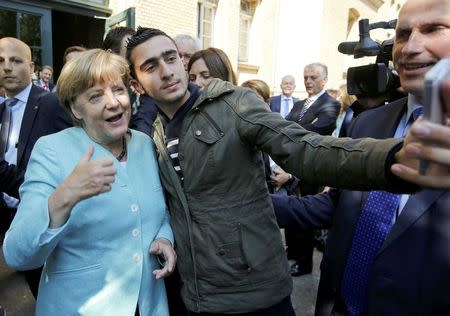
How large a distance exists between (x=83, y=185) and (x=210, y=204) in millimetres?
515

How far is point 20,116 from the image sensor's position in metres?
2.96

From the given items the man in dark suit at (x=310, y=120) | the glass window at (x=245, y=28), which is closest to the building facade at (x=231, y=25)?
the glass window at (x=245, y=28)

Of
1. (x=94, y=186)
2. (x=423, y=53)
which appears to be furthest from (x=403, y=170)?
(x=94, y=186)

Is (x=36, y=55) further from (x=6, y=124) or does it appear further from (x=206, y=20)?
(x=206, y=20)

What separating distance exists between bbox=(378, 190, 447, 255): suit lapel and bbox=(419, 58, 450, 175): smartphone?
585mm

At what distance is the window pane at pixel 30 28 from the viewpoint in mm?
5977

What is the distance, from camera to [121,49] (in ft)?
9.18

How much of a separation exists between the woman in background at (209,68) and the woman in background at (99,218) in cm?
128

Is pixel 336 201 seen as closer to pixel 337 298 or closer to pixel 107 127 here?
pixel 337 298

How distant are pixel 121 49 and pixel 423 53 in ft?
7.12

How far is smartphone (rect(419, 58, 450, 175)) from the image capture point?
64 centimetres

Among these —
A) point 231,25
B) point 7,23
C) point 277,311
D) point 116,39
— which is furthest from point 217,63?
point 231,25

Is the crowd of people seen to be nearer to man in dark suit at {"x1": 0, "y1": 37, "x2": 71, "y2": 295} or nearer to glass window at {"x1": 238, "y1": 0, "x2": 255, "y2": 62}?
man in dark suit at {"x1": 0, "y1": 37, "x2": 71, "y2": 295}

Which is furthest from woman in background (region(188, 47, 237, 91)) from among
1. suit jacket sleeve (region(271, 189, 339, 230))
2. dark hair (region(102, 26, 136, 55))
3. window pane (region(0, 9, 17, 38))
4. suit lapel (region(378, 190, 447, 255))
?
window pane (region(0, 9, 17, 38))
